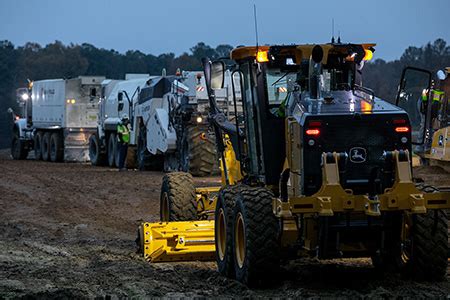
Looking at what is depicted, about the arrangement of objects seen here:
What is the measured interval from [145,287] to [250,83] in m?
2.64

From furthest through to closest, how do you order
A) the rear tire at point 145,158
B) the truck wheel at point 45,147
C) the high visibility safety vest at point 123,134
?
1. the truck wheel at point 45,147
2. the high visibility safety vest at point 123,134
3. the rear tire at point 145,158

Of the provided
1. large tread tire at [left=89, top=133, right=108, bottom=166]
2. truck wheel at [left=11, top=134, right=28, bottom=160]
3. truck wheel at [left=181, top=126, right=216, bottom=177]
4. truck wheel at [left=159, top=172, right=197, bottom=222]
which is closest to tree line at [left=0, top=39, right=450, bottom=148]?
truck wheel at [left=11, top=134, right=28, bottom=160]

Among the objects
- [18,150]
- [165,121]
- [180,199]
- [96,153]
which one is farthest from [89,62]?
[180,199]

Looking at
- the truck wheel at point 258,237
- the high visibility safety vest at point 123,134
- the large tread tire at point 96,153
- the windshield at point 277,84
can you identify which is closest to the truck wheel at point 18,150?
the large tread tire at point 96,153

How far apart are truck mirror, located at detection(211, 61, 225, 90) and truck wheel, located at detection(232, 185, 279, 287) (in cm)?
157

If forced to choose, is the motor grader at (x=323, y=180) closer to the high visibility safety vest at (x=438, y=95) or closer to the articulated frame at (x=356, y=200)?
the articulated frame at (x=356, y=200)

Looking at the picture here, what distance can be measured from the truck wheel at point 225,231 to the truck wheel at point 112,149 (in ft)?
78.6

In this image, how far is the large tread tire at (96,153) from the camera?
37.3 m

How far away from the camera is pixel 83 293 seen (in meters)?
9.76

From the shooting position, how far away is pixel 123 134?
3231 centimetres

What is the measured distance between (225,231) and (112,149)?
2496 centimetres

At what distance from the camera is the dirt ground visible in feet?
33.2

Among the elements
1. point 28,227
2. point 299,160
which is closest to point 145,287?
point 299,160

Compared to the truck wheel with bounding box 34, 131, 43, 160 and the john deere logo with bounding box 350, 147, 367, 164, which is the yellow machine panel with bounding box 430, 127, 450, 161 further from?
the truck wheel with bounding box 34, 131, 43, 160
